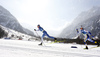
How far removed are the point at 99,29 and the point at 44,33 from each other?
191 metres

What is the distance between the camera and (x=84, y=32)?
893 centimetres

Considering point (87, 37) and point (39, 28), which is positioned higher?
point (39, 28)

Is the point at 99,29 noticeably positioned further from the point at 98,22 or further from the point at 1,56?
the point at 1,56

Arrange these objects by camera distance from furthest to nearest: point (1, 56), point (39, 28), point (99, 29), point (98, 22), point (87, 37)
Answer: point (98, 22)
point (99, 29)
point (39, 28)
point (87, 37)
point (1, 56)

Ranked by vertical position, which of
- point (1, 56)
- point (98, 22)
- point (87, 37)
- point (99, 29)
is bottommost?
point (1, 56)

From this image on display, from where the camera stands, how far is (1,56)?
3.22 m

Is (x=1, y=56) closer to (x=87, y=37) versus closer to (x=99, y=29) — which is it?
(x=87, y=37)

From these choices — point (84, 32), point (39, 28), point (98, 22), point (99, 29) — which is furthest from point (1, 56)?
→ point (98, 22)

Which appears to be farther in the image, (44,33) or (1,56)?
(44,33)

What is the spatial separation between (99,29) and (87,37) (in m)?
190

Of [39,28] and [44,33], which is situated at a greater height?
[39,28]

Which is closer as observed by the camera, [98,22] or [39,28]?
[39,28]

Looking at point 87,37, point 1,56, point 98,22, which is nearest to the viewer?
point 1,56

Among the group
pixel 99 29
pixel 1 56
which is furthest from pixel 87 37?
pixel 99 29
